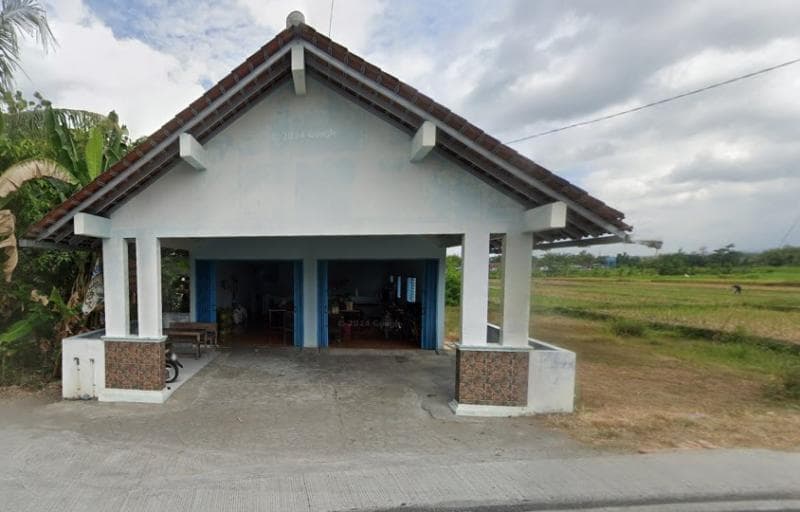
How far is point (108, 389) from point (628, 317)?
59.1 ft

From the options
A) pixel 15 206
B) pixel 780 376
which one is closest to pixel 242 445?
pixel 15 206

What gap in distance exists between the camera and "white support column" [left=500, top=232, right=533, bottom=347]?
17.5 feet

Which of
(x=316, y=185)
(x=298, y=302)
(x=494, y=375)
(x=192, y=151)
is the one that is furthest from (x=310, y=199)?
(x=298, y=302)

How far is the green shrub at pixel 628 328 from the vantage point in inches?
548

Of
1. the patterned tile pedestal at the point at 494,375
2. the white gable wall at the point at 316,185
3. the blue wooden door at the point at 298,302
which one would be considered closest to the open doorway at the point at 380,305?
the blue wooden door at the point at 298,302

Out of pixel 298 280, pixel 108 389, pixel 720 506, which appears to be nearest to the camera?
pixel 720 506

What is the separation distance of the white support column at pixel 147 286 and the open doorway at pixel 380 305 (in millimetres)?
4186

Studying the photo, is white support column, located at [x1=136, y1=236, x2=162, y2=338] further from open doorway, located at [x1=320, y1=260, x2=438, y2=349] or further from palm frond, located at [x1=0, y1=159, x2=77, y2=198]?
open doorway, located at [x1=320, y1=260, x2=438, y2=349]

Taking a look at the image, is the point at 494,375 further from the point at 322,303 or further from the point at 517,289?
the point at 322,303

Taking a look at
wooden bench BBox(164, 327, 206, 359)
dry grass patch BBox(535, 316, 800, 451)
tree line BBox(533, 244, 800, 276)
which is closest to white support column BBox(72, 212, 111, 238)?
wooden bench BBox(164, 327, 206, 359)

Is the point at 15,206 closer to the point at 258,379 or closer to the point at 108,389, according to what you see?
the point at 108,389

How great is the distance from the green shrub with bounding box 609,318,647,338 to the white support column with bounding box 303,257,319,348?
12403 millimetres

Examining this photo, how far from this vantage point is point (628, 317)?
50.8 feet

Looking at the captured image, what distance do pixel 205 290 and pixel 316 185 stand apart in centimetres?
630
